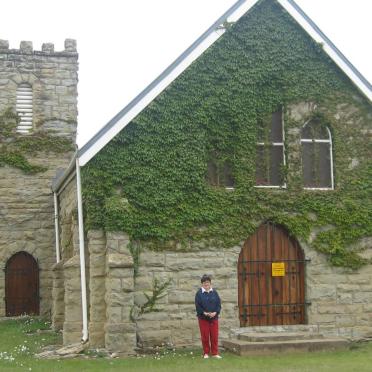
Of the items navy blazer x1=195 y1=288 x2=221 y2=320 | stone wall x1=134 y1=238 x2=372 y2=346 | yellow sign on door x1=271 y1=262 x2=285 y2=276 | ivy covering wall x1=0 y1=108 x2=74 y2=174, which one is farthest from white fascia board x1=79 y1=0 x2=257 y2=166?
ivy covering wall x1=0 y1=108 x2=74 y2=174

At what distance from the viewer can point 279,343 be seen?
13141mm

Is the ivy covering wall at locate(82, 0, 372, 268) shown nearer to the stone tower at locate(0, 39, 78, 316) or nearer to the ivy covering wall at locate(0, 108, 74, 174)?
the stone tower at locate(0, 39, 78, 316)

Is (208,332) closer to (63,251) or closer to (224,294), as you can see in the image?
(224,294)

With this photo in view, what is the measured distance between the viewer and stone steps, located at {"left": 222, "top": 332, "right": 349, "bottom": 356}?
1302cm

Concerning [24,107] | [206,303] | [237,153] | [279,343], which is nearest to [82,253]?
[206,303]

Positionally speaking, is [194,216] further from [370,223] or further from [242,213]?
[370,223]

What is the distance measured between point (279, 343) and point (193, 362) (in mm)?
1919

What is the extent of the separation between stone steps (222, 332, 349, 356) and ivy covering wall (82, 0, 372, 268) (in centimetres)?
204

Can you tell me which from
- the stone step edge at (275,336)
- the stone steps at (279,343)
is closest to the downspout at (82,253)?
the stone steps at (279,343)

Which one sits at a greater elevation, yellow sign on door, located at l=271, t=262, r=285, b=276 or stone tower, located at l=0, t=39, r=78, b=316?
stone tower, located at l=0, t=39, r=78, b=316

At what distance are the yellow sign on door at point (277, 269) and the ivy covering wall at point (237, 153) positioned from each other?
784 millimetres

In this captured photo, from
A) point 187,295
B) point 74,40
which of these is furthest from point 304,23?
point 74,40

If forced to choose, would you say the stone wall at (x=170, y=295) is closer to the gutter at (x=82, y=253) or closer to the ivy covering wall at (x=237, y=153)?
the gutter at (x=82, y=253)

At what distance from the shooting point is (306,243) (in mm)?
15078
